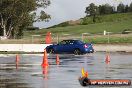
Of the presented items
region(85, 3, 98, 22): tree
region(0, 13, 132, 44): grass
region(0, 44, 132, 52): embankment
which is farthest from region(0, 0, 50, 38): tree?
region(85, 3, 98, 22): tree

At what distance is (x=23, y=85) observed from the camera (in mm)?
16734

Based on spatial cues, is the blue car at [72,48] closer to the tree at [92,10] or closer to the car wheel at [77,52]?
the car wheel at [77,52]

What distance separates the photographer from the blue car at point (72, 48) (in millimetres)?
43750

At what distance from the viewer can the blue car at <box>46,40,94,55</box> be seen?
43.8 metres

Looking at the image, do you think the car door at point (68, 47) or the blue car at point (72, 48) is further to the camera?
the car door at point (68, 47)

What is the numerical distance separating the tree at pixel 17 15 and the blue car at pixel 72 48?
1337 inches

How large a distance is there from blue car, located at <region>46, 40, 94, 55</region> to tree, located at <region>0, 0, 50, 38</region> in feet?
111

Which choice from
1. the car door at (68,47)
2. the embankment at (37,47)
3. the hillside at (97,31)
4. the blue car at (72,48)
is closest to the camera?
the blue car at (72,48)

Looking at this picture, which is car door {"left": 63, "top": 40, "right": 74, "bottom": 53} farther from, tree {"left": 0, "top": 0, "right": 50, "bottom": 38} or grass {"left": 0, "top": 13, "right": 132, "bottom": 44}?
tree {"left": 0, "top": 0, "right": 50, "bottom": 38}

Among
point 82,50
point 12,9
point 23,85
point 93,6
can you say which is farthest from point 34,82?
point 93,6

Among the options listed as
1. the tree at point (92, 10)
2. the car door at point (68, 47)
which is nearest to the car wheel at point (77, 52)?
the car door at point (68, 47)

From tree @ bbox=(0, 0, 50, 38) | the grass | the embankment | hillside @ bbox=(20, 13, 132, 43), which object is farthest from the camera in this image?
tree @ bbox=(0, 0, 50, 38)

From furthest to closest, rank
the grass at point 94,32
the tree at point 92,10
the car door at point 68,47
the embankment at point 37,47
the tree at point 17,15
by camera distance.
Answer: the tree at point 92,10 < the tree at point 17,15 < the grass at point 94,32 < the embankment at point 37,47 < the car door at point 68,47

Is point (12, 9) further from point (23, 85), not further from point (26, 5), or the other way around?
point (23, 85)
